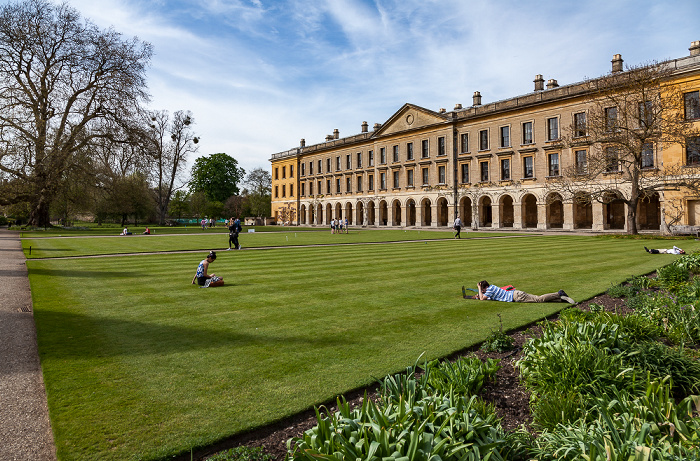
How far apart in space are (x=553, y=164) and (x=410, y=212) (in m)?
21.7

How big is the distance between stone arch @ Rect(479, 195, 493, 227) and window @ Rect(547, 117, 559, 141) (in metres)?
9.83

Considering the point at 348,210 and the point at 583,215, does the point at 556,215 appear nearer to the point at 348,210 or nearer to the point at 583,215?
the point at 583,215

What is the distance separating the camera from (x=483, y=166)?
49.2 metres

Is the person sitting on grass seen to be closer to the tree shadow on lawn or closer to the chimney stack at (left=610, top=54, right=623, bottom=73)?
the tree shadow on lawn

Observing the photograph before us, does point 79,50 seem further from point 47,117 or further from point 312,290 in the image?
point 312,290

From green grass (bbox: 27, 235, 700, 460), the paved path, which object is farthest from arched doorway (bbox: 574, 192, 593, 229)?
the paved path

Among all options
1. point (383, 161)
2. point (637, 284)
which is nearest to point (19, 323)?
point (637, 284)

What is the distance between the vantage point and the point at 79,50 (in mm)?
36469

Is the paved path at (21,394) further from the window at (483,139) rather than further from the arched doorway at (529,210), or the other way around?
the window at (483,139)

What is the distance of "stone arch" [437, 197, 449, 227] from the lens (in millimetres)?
53916

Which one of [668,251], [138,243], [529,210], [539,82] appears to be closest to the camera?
[668,251]

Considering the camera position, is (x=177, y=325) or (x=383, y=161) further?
(x=383, y=161)

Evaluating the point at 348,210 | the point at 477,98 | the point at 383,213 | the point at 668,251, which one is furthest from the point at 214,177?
the point at 668,251

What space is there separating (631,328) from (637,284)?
5048mm
